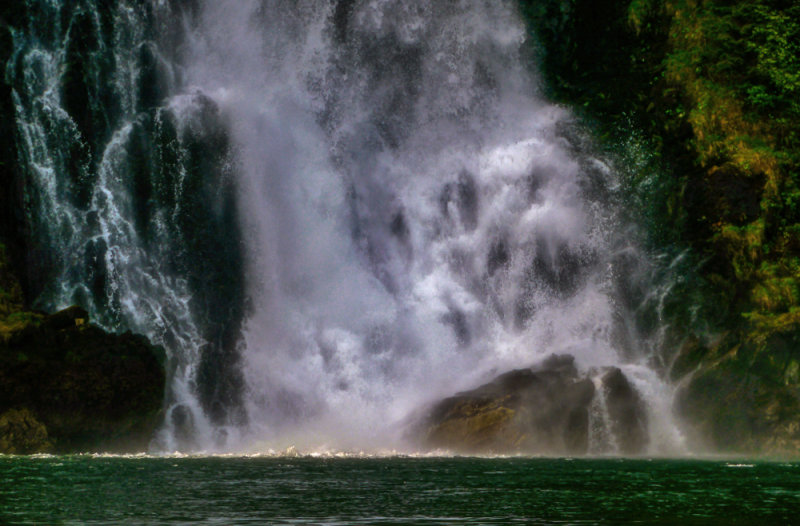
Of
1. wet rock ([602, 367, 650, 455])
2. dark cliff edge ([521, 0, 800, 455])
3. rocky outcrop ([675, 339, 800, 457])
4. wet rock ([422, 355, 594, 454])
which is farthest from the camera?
dark cliff edge ([521, 0, 800, 455])

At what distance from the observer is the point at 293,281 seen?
155 feet

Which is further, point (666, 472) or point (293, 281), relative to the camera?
point (293, 281)

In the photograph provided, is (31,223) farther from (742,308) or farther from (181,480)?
(742,308)

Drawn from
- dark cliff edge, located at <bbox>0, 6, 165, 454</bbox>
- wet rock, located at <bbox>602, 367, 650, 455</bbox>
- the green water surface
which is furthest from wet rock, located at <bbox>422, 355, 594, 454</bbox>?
dark cliff edge, located at <bbox>0, 6, 165, 454</bbox>

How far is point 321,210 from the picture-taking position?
48.6 metres

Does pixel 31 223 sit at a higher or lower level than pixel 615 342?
higher

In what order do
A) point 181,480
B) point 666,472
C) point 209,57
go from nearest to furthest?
point 181,480 < point 666,472 < point 209,57

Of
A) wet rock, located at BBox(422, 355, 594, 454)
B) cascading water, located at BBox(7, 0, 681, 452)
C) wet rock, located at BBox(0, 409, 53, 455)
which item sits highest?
cascading water, located at BBox(7, 0, 681, 452)

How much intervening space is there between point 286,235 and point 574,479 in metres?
25.2

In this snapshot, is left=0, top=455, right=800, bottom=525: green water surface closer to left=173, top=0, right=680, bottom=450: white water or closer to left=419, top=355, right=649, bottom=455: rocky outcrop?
left=419, top=355, right=649, bottom=455: rocky outcrop

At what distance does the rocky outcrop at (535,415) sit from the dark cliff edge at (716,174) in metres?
3.11

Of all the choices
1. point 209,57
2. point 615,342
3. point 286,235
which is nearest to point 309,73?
point 209,57

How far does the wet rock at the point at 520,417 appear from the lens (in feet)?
127

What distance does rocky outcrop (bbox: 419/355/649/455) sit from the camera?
3859cm
